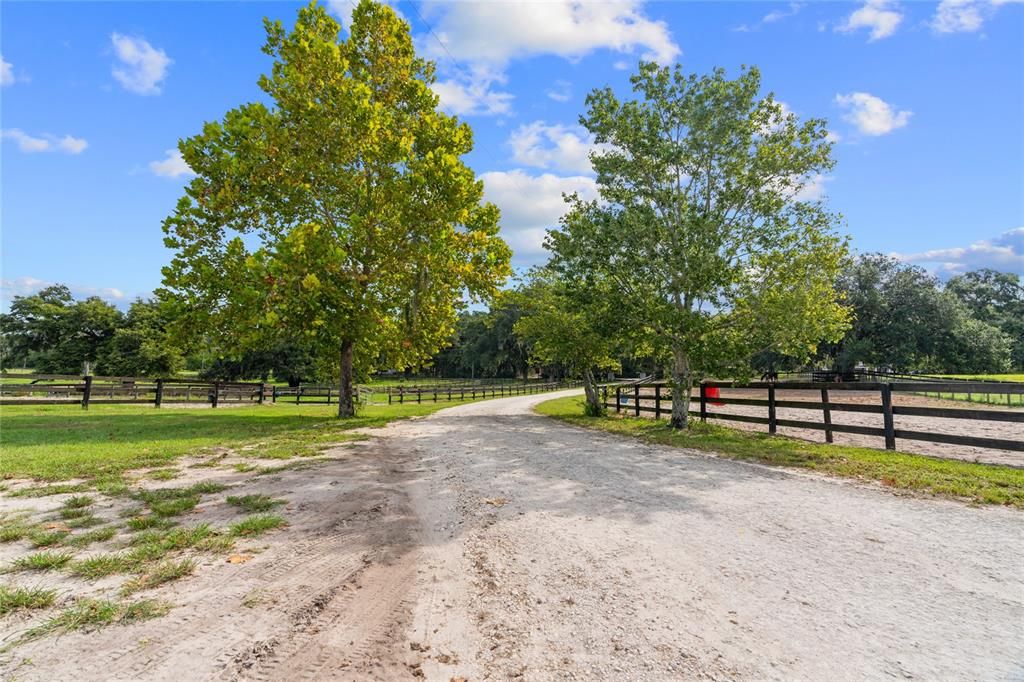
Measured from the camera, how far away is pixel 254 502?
215 inches

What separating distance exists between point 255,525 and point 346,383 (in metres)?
12.8

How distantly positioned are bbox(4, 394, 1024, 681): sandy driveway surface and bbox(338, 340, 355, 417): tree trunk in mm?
10902

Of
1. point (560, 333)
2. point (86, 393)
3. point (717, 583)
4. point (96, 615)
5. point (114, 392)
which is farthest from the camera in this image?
point (114, 392)

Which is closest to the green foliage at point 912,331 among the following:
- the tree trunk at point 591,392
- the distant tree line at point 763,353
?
the distant tree line at point 763,353

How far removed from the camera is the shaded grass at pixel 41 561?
3.58 metres

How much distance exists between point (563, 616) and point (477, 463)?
18.4 ft

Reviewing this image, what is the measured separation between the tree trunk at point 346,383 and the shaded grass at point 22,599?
13511mm

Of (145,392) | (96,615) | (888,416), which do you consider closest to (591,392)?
(888,416)

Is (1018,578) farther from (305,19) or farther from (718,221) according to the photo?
(305,19)

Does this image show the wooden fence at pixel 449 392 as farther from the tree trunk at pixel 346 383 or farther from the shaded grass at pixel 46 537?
the shaded grass at pixel 46 537

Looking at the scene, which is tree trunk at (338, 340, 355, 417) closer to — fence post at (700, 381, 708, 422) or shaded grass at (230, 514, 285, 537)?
fence post at (700, 381, 708, 422)

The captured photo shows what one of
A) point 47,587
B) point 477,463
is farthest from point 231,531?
point 477,463

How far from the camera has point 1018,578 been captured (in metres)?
3.69

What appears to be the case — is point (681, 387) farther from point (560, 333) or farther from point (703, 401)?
point (560, 333)
